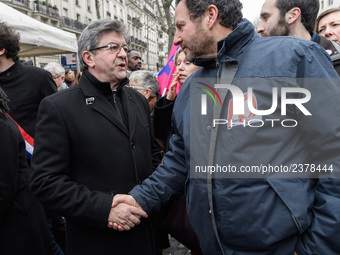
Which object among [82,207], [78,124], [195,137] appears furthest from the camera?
[78,124]

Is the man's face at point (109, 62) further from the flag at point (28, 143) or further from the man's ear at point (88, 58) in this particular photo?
the flag at point (28, 143)

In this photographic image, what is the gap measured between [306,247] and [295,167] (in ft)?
1.13

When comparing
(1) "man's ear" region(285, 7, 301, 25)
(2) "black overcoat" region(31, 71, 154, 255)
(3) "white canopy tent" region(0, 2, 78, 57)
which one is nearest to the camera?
(2) "black overcoat" region(31, 71, 154, 255)

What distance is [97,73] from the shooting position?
7.34ft

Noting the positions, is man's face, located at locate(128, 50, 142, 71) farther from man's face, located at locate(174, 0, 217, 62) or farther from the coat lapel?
man's face, located at locate(174, 0, 217, 62)

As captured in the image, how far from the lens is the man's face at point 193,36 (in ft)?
5.57

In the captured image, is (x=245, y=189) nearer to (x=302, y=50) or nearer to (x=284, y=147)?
(x=284, y=147)

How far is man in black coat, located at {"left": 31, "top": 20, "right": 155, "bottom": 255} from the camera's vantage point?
→ 1.88m

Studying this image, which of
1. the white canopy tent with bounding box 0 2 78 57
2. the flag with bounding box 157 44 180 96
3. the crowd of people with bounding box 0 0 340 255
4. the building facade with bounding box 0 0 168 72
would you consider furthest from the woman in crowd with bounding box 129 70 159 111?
the building facade with bounding box 0 0 168 72

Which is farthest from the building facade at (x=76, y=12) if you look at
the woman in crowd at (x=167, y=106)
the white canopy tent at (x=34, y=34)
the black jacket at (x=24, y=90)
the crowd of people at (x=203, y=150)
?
the crowd of people at (x=203, y=150)

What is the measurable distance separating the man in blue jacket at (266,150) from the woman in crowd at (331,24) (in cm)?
182

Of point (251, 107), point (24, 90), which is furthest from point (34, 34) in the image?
point (251, 107)

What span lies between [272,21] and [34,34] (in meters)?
3.68

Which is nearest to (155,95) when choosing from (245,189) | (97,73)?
(97,73)
